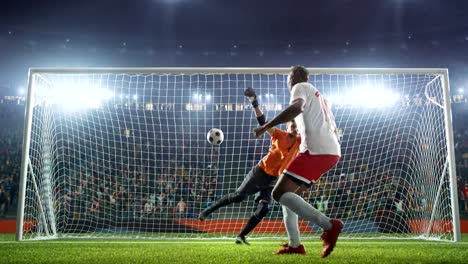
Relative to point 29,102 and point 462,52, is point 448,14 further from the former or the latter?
point 29,102

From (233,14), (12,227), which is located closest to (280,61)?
(233,14)

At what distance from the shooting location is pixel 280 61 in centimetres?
3014

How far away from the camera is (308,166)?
14.1ft

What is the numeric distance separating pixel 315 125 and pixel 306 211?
2.95 feet

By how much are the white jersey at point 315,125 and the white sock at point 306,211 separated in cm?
51

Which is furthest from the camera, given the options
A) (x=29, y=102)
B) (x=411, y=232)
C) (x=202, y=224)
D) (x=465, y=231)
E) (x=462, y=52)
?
(x=462, y=52)

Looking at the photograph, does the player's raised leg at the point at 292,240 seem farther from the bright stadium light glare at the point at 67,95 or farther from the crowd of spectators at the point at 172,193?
the bright stadium light glare at the point at 67,95

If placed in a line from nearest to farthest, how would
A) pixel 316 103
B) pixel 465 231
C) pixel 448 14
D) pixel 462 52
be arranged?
pixel 316 103, pixel 465 231, pixel 448 14, pixel 462 52

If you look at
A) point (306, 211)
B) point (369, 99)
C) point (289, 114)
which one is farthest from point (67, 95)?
point (369, 99)

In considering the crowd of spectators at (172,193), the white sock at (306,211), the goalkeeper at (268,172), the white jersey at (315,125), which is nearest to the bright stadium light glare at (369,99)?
the crowd of spectators at (172,193)

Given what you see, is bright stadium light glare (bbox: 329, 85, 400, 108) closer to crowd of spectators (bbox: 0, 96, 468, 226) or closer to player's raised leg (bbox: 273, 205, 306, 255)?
crowd of spectators (bbox: 0, 96, 468, 226)

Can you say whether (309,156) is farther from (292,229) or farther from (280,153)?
(280,153)

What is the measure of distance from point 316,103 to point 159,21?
25.5 meters

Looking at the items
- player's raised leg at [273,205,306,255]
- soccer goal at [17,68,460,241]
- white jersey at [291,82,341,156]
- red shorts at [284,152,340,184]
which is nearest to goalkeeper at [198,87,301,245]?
player's raised leg at [273,205,306,255]
